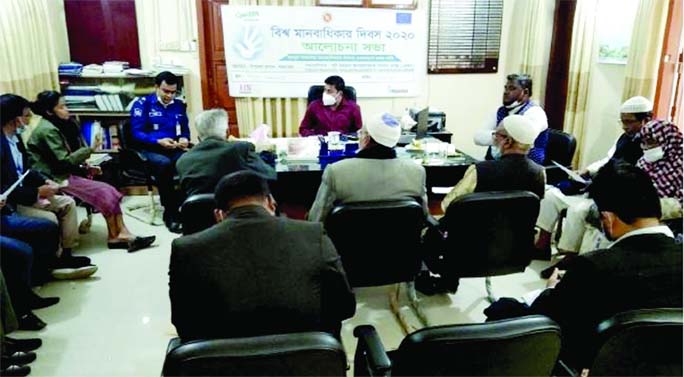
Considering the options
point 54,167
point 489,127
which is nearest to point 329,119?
point 489,127

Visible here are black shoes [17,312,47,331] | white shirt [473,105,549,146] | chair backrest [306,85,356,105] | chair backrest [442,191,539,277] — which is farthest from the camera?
chair backrest [306,85,356,105]

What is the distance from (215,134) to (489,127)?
234 cm

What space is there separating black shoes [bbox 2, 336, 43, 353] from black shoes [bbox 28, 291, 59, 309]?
0.32 meters

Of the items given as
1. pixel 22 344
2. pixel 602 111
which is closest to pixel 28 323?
pixel 22 344

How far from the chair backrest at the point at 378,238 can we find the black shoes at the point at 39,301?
1.74 meters

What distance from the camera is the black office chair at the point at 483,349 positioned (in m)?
1.20

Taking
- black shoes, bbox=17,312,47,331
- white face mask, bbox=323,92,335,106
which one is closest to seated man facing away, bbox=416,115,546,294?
white face mask, bbox=323,92,335,106

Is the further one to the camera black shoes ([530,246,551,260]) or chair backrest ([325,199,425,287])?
black shoes ([530,246,551,260])

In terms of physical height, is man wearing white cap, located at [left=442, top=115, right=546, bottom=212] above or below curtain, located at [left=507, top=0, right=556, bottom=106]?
below

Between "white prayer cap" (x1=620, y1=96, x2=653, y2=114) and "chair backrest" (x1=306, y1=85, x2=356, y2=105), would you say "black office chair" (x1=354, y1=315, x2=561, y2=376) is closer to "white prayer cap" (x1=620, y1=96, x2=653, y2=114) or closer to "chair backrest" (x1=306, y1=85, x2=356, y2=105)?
"white prayer cap" (x1=620, y1=96, x2=653, y2=114)

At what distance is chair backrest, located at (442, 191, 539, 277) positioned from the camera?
2.32m

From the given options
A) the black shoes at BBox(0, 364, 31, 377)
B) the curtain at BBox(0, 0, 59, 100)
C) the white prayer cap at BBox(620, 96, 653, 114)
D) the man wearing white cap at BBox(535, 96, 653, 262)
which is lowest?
the black shoes at BBox(0, 364, 31, 377)

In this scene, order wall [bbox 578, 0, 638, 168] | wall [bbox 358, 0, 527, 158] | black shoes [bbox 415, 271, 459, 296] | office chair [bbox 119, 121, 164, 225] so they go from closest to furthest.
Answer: black shoes [bbox 415, 271, 459, 296] < office chair [bbox 119, 121, 164, 225] < wall [bbox 578, 0, 638, 168] < wall [bbox 358, 0, 527, 158]

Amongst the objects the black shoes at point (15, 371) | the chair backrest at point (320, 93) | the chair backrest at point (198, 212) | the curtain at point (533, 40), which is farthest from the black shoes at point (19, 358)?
the curtain at point (533, 40)
